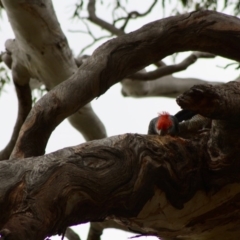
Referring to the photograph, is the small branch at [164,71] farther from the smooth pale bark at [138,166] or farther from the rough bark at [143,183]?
the rough bark at [143,183]

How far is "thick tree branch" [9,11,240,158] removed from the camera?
2.16 metres

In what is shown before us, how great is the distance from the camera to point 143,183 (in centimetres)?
188

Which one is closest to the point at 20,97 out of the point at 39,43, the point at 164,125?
the point at 39,43

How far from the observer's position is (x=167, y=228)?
2.20 meters

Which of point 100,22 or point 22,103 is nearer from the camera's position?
point 22,103

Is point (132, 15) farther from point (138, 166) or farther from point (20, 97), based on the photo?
point (138, 166)

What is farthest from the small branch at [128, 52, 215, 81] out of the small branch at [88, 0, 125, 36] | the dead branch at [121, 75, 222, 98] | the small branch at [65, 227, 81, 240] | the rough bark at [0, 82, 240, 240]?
the rough bark at [0, 82, 240, 240]

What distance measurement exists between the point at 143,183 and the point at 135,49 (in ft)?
1.61

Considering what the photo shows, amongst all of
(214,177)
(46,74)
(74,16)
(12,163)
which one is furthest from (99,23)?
(12,163)

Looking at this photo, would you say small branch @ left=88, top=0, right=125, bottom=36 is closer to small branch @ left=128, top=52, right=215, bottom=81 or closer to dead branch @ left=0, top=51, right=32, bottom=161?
small branch @ left=128, top=52, right=215, bottom=81

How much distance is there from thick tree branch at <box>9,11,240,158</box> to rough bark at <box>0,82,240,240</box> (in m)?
0.32

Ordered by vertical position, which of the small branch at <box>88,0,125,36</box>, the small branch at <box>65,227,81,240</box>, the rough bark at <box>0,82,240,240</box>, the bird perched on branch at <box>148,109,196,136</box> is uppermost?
the small branch at <box>88,0,125,36</box>

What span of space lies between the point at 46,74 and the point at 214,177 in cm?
166

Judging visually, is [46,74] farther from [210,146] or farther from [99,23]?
[210,146]
